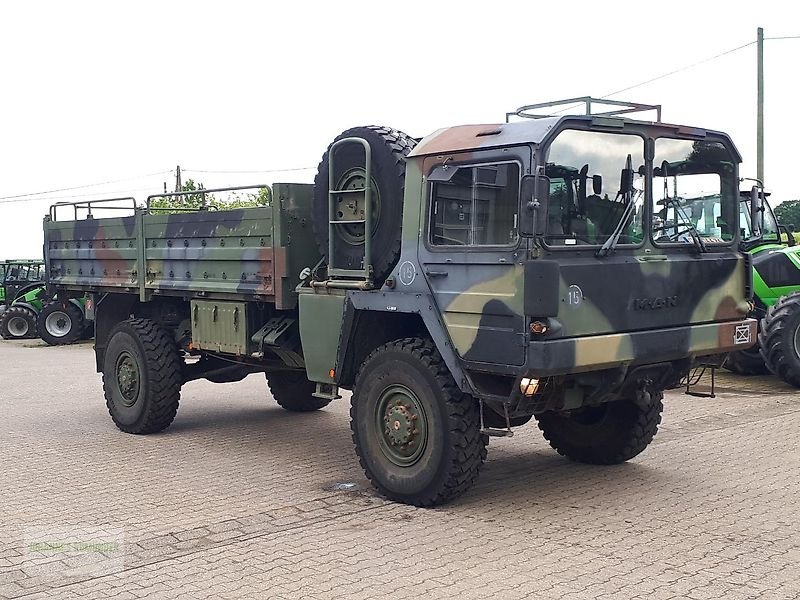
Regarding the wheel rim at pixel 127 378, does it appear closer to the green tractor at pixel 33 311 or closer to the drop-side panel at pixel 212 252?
the drop-side panel at pixel 212 252

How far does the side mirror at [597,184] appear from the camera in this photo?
6301 mm

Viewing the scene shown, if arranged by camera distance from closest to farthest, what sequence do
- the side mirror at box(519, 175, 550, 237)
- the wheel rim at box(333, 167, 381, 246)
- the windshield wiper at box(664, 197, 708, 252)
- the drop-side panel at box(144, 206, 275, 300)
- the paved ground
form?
the paved ground < the side mirror at box(519, 175, 550, 237) < the windshield wiper at box(664, 197, 708, 252) < the wheel rim at box(333, 167, 381, 246) < the drop-side panel at box(144, 206, 275, 300)

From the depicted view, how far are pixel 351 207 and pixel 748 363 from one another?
7944 mm

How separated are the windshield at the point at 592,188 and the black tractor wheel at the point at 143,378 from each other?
484cm

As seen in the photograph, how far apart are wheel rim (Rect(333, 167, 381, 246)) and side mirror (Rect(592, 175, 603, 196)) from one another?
1.79 meters

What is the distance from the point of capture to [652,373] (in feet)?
22.3

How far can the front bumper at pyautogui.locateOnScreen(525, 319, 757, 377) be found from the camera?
590cm

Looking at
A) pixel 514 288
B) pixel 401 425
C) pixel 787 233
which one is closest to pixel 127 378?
pixel 401 425

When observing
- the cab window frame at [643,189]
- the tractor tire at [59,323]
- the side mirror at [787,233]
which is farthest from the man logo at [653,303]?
the tractor tire at [59,323]

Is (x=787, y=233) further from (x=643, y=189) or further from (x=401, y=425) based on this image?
(x=401, y=425)

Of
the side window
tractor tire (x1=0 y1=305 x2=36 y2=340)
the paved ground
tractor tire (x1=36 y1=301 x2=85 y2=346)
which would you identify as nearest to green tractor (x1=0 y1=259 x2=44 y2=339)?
tractor tire (x1=0 y1=305 x2=36 y2=340)

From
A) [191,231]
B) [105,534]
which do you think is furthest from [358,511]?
[191,231]

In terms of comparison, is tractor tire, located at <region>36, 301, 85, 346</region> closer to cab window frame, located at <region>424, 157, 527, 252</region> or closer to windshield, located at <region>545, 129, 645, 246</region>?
cab window frame, located at <region>424, 157, 527, 252</region>

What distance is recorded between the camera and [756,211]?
753cm
